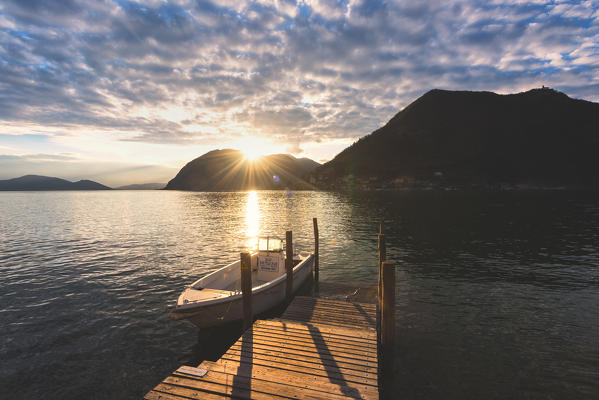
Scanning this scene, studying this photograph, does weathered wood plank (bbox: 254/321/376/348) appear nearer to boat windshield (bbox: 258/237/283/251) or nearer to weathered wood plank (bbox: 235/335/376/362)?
weathered wood plank (bbox: 235/335/376/362)

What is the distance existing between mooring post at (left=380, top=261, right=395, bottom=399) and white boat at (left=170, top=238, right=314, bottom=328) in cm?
557

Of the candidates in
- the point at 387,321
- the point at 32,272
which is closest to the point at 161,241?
the point at 32,272

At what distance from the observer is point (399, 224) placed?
41.7 metres

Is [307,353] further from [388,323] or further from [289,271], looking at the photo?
[289,271]

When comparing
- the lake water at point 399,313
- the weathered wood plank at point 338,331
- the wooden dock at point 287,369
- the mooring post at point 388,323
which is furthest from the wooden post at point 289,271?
the mooring post at point 388,323

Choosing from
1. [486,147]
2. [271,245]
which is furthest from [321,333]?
[486,147]

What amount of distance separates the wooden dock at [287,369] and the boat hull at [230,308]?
2.23 m

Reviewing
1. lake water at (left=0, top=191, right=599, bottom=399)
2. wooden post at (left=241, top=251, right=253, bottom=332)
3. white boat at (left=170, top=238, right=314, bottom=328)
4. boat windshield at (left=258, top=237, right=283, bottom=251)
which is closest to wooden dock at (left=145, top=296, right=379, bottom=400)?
wooden post at (left=241, top=251, right=253, bottom=332)

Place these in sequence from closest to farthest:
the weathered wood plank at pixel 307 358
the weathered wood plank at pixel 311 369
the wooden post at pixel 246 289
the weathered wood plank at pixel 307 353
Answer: the weathered wood plank at pixel 311 369
the weathered wood plank at pixel 307 358
the weathered wood plank at pixel 307 353
the wooden post at pixel 246 289

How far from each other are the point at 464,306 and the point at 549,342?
3.73 m

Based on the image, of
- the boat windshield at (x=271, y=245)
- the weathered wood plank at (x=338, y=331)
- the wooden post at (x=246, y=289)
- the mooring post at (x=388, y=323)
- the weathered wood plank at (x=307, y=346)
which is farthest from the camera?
the boat windshield at (x=271, y=245)

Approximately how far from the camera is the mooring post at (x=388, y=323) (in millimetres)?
9172

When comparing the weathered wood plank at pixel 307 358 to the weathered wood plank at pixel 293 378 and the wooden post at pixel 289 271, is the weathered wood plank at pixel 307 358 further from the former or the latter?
the wooden post at pixel 289 271

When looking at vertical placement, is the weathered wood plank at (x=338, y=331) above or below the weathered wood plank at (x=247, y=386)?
below
